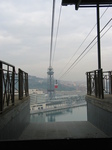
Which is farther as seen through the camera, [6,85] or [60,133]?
[60,133]

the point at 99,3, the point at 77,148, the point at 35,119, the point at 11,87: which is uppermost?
the point at 99,3

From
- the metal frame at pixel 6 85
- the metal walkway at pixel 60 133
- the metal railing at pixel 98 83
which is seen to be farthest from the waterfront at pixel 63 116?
the metal frame at pixel 6 85

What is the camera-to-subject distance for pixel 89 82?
6.63 m

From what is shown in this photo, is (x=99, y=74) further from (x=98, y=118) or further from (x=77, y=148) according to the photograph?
(x=77, y=148)

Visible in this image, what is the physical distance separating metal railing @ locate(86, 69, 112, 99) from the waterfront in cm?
86

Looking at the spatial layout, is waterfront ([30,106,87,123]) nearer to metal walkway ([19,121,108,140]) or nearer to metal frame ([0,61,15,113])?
metal walkway ([19,121,108,140])

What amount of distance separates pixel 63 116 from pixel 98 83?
7.45 feet

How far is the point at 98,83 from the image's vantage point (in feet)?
17.7

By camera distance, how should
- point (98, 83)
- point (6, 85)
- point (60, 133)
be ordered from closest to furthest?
1. point (6, 85)
2. point (60, 133)
3. point (98, 83)

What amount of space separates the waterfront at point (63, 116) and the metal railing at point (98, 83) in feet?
2.82

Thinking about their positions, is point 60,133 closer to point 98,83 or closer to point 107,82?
point 98,83

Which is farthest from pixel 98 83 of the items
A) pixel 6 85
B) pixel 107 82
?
pixel 6 85

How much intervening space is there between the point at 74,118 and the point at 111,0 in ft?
15.9

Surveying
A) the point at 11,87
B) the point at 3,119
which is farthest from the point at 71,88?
the point at 3,119
